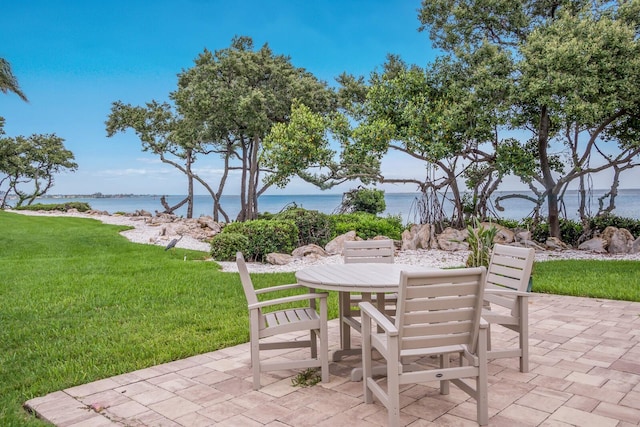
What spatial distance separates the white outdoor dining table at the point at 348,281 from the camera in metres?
2.93

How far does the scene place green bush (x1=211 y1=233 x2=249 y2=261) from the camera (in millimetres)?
9648

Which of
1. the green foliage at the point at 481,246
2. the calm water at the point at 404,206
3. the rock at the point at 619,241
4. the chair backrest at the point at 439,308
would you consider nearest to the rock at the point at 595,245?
the rock at the point at 619,241

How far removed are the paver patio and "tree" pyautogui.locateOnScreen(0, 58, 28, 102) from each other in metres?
9.79

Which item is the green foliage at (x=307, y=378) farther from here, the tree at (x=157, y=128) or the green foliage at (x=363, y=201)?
the tree at (x=157, y=128)

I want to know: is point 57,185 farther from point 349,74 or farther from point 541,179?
point 541,179

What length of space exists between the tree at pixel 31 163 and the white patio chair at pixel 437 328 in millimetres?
33663

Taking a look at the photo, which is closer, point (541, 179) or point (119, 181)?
point (541, 179)

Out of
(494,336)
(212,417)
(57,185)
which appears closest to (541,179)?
(494,336)

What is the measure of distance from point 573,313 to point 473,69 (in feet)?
21.6

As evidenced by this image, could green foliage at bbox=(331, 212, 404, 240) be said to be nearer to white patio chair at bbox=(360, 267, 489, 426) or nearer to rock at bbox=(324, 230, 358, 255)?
rock at bbox=(324, 230, 358, 255)

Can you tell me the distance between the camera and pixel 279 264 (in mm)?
9375

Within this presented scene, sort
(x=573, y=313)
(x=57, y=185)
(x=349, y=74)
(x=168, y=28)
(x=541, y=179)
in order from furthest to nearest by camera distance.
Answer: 1. (x=57, y=185)
2. (x=168, y=28)
3. (x=349, y=74)
4. (x=541, y=179)
5. (x=573, y=313)

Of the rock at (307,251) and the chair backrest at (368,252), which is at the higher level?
the chair backrest at (368,252)

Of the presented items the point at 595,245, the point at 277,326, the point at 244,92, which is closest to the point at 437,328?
the point at 277,326
